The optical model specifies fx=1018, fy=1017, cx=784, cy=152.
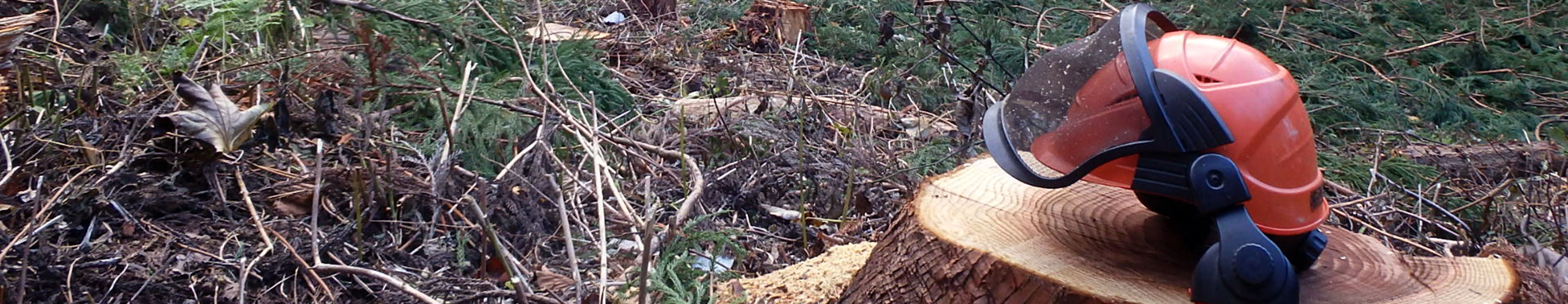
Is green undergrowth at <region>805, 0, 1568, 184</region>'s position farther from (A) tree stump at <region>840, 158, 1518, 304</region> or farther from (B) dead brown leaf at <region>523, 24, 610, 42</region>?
(A) tree stump at <region>840, 158, 1518, 304</region>

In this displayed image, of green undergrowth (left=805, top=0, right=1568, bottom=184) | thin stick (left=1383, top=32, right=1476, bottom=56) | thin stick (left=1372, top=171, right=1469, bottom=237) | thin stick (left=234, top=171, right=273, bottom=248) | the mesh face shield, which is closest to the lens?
the mesh face shield

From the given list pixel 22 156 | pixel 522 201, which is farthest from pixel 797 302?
pixel 22 156

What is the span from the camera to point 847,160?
12.7 feet

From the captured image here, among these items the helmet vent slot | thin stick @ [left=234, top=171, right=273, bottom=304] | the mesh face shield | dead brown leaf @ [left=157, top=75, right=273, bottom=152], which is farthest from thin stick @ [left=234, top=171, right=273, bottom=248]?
the helmet vent slot

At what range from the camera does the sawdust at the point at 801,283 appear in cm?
266

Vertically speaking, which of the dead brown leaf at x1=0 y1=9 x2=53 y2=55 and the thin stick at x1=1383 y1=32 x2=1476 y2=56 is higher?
the dead brown leaf at x1=0 y1=9 x2=53 y2=55

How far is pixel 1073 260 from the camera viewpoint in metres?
1.96

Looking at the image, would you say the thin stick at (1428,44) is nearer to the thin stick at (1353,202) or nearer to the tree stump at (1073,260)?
the thin stick at (1353,202)

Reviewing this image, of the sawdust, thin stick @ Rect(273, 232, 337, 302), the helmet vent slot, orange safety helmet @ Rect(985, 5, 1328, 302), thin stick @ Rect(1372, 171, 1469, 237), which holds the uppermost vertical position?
the helmet vent slot

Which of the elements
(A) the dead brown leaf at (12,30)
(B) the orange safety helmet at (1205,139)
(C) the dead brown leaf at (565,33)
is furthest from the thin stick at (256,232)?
(B) the orange safety helmet at (1205,139)

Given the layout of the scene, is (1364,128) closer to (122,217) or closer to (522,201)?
(522,201)

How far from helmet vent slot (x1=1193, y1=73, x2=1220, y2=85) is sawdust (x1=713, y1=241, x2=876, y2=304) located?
3.74 ft

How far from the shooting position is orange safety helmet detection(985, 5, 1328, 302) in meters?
1.61

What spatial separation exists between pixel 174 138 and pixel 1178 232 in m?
2.67
